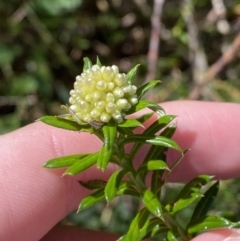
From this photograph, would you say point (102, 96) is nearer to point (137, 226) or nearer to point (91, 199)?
point (91, 199)

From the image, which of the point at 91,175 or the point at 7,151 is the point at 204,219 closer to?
the point at 91,175

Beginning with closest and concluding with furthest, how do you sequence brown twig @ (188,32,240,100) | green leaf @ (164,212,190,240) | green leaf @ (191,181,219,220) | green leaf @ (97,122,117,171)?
green leaf @ (97,122,117,171) < green leaf @ (164,212,190,240) < green leaf @ (191,181,219,220) < brown twig @ (188,32,240,100)

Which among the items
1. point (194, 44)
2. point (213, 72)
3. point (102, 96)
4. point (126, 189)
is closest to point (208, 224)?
point (126, 189)

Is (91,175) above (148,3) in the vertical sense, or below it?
below

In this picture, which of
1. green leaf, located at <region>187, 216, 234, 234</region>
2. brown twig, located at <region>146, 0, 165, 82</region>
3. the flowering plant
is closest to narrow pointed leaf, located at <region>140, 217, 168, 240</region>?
the flowering plant

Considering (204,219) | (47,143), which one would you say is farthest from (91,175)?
(204,219)

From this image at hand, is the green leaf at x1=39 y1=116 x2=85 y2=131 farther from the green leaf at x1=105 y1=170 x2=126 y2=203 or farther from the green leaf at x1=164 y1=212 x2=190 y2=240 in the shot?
the green leaf at x1=164 y1=212 x2=190 y2=240

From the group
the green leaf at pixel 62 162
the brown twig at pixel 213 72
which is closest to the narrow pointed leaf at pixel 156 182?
the green leaf at pixel 62 162

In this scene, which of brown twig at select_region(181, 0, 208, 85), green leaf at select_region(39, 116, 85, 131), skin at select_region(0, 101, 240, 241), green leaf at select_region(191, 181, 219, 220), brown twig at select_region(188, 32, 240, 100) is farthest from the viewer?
brown twig at select_region(181, 0, 208, 85)
